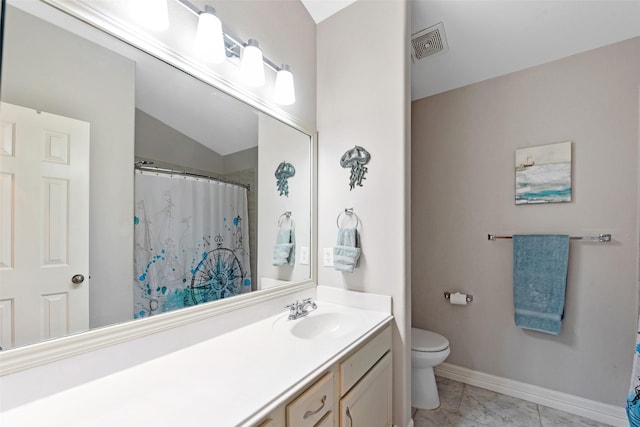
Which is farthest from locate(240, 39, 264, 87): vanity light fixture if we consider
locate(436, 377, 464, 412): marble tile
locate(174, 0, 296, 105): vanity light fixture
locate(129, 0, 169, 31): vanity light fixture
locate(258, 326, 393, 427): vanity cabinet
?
locate(436, 377, 464, 412): marble tile

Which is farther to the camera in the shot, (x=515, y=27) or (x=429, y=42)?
(x=429, y=42)

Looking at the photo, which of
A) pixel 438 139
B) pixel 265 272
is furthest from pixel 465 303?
pixel 265 272

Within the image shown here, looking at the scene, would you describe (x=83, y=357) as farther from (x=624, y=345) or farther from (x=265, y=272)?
(x=624, y=345)

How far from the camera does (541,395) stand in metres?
1.88

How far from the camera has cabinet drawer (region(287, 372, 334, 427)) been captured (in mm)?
782

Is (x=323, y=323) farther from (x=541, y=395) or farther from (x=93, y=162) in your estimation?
(x=541, y=395)

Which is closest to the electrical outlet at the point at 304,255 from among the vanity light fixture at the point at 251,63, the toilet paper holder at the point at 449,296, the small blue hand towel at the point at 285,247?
the small blue hand towel at the point at 285,247

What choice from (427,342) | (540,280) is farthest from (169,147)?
(540,280)

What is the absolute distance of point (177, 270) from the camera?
1.04 meters

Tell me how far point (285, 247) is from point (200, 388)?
0.87 metres

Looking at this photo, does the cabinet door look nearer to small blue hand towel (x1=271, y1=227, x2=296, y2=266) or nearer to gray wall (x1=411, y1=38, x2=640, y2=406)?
small blue hand towel (x1=271, y1=227, x2=296, y2=266)

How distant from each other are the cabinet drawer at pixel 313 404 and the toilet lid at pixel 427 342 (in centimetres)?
111

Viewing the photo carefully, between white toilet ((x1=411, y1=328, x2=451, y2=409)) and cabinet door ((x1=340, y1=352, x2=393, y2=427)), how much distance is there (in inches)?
18.2

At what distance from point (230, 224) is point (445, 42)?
1.90m
